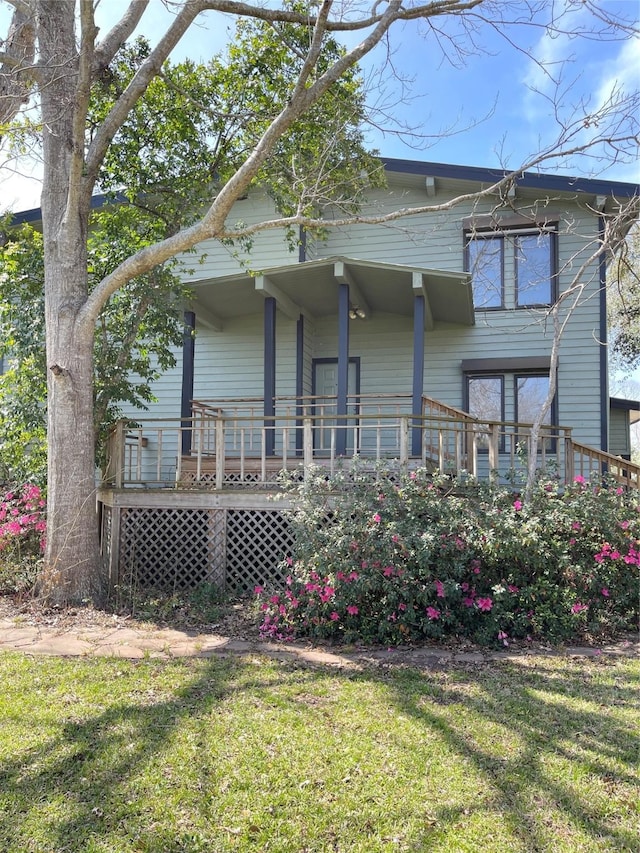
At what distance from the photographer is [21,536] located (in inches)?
322

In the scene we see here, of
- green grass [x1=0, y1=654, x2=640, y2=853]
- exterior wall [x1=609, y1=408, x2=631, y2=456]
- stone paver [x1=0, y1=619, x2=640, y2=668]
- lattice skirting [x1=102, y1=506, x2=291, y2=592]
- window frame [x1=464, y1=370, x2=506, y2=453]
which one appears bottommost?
stone paver [x1=0, y1=619, x2=640, y2=668]

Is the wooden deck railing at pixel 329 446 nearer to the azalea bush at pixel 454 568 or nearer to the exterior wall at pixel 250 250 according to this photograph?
the azalea bush at pixel 454 568

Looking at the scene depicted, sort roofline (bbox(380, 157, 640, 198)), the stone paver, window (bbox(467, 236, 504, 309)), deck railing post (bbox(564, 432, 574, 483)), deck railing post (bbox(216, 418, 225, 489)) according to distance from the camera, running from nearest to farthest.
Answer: the stone paver < deck railing post (bbox(216, 418, 225, 489)) < deck railing post (bbox(564, 432, 574, 483)) < roofline (bbox(380, 157, 640, 198)) < window (bbox(467, 236, 504, 309))

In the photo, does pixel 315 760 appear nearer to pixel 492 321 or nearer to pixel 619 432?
pixel 492 321

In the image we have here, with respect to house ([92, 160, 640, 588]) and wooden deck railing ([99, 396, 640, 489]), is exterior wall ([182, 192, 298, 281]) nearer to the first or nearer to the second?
house ([92, 160, 640, 588])

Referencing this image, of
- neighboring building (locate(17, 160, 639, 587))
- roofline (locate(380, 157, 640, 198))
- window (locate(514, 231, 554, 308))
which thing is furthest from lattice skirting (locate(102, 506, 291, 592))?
roofline (locate(380, 157, 640, 198))

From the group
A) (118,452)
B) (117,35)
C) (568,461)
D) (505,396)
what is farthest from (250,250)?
(568,461)

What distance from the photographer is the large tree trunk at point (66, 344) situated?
706 cm

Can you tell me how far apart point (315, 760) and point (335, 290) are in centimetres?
838

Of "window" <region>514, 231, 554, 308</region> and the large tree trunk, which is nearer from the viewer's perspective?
the large tree trunk

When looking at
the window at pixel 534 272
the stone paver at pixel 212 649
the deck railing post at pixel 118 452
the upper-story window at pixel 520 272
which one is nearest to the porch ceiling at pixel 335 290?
the upper-story window at pixel 520 272

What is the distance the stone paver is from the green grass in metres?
0.45

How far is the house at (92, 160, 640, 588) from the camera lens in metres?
9.73

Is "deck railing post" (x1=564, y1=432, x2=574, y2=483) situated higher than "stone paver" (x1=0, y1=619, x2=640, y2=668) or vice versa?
"deck railing post" (x1=564, y1=432, x2=574, y2=483)
